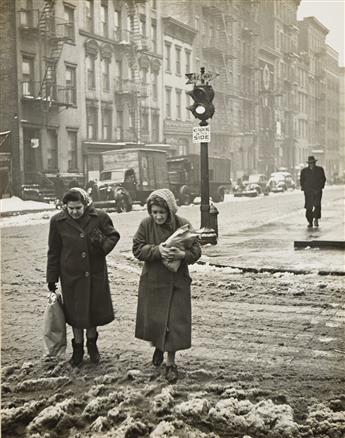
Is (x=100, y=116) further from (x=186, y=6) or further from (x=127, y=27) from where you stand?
(x=186, y=6)

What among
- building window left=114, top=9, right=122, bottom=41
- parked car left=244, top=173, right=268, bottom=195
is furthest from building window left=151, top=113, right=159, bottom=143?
parked car left=244, top=173, right=268, bottom=195

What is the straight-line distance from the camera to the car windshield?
33.1 feet

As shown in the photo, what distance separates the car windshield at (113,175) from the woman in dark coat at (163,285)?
5.21 m

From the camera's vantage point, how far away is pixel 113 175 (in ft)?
35.6

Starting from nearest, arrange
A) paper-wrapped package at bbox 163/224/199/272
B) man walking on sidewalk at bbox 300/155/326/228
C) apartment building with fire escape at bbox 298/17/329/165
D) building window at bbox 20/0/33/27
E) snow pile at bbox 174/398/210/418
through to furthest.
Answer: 1. snow pile at bbox 174/398/210/418
2. paper-wrapped package at bbox 163/224/199/272
3. building window at bbox 20/0/33/27
4. apartment building with fire escape at bbox 298/17/329/165
5. man walking on sidewalk at bbox 300/155/326/228

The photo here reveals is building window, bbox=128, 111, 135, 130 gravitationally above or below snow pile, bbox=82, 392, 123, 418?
above

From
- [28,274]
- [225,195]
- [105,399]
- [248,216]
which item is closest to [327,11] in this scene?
[105,399]

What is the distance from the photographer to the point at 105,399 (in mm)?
4152

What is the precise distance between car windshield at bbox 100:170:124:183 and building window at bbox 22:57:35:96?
64.2 inches

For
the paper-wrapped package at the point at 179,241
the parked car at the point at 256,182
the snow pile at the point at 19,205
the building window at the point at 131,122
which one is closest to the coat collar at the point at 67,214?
the paper-wrapped package at the point at 179,241

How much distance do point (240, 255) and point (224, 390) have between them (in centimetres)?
639

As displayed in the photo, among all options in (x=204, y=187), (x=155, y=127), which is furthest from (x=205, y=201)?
(x=155, y=127)

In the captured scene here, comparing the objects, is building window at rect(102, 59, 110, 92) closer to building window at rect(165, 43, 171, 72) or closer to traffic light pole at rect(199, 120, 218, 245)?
building window at rect(165, 43, 171, 72)

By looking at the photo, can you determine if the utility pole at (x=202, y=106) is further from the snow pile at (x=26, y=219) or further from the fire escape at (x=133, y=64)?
the snow pile at (x=26, y=219)
